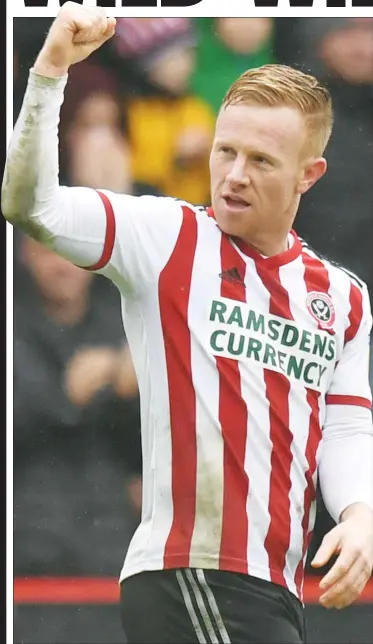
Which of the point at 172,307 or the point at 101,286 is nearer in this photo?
the point at 172,307

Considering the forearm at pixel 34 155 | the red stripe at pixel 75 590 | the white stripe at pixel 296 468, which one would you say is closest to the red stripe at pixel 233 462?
the white stripe at pixel 296 468

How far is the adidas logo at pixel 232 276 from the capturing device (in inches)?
87.0

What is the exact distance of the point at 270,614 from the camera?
2.07 metres

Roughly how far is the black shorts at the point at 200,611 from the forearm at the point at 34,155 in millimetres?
657

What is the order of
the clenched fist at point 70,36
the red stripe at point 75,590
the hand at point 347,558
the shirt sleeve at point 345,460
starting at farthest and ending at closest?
the red stripe at point 75,590
the shirt sleeve at point 345,460
the hand at point 347,558
the clenched fist at point 70,36

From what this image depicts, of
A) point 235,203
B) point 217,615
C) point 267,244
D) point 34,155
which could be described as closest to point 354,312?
point 267,244

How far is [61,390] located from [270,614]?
173cm

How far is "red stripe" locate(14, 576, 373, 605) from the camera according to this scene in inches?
139

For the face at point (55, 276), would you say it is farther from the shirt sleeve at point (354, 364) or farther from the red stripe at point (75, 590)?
the shirt sleeve at point (354, 364)

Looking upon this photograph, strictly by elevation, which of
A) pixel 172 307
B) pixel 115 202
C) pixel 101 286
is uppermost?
pixel 115 202

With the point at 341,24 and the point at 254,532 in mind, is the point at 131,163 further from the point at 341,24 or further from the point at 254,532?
the point at 254,532

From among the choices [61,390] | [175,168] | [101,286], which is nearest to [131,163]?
[175,168]

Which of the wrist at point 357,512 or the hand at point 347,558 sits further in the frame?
the wrist at point 357,512

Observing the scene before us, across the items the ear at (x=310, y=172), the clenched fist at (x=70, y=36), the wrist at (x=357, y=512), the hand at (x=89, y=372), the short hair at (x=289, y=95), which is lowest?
the hand at (x=89, y=372)
